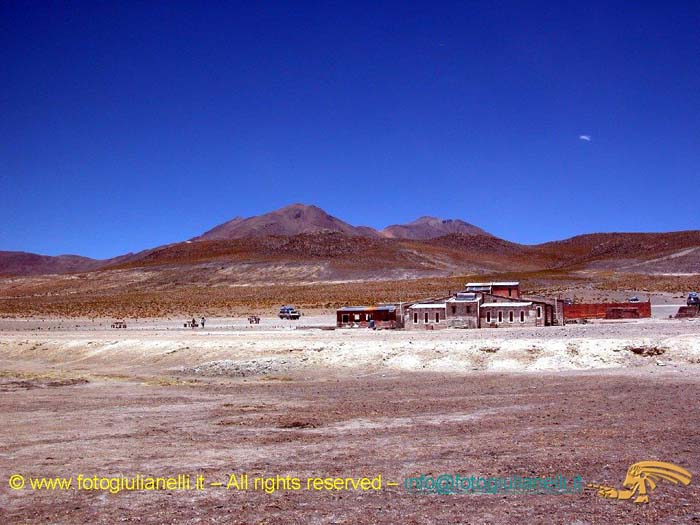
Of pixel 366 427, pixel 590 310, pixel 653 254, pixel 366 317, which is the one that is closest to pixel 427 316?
pixel 366 317

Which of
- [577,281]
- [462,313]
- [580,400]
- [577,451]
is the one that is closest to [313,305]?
[462,313]

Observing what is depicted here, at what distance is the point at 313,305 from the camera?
88312 mm

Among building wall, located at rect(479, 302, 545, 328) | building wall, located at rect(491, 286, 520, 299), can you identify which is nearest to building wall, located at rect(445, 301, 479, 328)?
building wall, located at rect(479, 302, 545, 328)

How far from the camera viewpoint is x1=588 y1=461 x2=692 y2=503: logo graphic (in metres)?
10.2

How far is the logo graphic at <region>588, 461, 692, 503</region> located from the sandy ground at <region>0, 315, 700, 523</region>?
0.71ft

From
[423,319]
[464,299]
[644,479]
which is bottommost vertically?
[644,479]

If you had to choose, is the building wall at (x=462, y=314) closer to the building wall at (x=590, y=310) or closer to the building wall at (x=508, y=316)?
the building wall at (x=508, y=316)

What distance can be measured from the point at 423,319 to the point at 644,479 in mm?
37556

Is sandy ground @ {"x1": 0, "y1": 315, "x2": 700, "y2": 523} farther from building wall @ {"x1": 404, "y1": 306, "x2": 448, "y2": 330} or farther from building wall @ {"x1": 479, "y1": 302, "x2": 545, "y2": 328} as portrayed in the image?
building wall @ {"x1": 479, "y1": 302, "x2": 545, "y2": 328}

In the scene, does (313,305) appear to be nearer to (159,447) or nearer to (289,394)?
(289,394)

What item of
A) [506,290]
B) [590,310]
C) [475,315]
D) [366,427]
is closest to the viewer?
[366,427]

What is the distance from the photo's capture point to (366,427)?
15547 millimetres

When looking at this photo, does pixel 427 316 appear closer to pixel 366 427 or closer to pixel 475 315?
pixel 475 315

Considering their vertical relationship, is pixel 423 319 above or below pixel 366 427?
above
